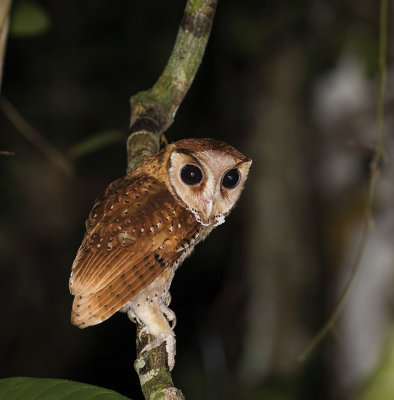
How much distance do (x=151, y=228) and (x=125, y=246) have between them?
0.11m

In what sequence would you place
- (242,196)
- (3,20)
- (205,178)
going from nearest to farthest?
(3,20) → (205,178) → (242,196)

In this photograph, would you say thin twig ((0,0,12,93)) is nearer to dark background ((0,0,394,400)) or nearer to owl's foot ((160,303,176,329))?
dark background ((0,0,394,400))

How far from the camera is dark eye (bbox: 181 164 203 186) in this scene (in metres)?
2.12

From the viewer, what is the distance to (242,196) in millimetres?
5156

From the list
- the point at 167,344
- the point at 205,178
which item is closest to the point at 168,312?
the point at 167,344

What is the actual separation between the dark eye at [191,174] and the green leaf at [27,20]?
773 millimetres

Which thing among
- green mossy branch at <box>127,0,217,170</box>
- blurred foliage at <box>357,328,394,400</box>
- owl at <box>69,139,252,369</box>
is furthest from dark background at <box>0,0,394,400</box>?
blurred foliage at <box>357,328,394,400</box>

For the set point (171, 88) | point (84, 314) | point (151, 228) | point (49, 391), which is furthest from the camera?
point (171, 88)

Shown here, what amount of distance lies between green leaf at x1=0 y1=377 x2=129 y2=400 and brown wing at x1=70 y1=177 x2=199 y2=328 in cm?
51

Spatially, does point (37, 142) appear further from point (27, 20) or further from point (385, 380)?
point (385, 380)

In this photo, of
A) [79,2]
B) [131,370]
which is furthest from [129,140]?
[131,370]

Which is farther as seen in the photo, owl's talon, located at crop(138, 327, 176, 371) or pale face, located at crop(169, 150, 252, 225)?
pale face, located at crop(169, 150, 252, 225)

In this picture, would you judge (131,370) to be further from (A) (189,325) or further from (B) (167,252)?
(B) (167,252)

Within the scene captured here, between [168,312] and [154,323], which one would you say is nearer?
[154,323]
